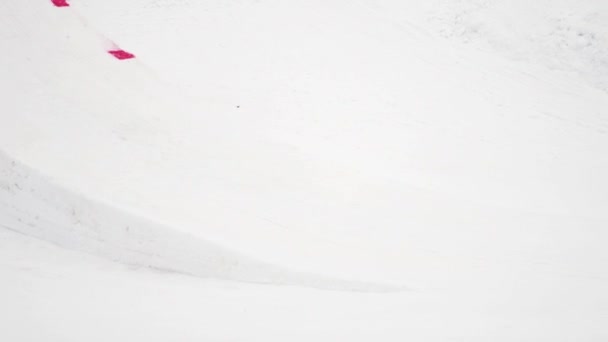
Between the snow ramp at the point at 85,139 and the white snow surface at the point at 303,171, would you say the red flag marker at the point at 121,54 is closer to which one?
the snow ramp at the point at 85,139

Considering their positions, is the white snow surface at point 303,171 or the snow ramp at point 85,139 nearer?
the white snow surface at point 303,171

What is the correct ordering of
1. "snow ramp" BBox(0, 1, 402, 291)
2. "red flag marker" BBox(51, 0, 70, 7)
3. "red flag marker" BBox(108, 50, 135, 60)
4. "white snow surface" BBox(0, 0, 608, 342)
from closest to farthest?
"white snow surface" BBox(0, 0, 608, 342)
"snow ramp" BBox(0, 1, 402, 291)
"red flag marker" BBox(108, 50, 135, 60)
"red flag marker" BBox(51, 0, 70, 7)

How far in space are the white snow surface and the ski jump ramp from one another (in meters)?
0.04

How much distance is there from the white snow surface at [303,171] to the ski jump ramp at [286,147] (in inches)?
1.7

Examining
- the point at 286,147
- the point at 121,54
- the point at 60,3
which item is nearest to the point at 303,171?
the point at 286,147

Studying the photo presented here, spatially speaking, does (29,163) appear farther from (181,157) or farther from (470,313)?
(470,313)

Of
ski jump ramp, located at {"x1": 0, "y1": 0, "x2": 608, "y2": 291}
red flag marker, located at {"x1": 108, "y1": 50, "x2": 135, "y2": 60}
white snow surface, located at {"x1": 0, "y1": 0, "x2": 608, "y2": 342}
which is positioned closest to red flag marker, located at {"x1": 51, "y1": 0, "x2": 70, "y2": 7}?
ski jump ramp, located at {"x1": 0, "y1": 0, "x2": 608, "y2": 291}

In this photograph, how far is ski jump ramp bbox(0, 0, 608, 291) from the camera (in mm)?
6535

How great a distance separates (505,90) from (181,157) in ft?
26.5

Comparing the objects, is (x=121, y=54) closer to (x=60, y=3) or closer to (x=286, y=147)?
(x=60, y=3)

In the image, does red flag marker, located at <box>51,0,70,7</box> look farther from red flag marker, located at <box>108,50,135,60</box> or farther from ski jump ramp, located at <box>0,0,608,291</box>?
red flag marker, located at <box>108,50,135,60</box>

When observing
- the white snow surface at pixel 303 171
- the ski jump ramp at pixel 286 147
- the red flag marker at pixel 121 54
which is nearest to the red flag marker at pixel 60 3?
the ski jump ramp at pixel 286 147

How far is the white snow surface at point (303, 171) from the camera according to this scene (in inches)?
205

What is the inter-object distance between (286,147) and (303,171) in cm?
73
